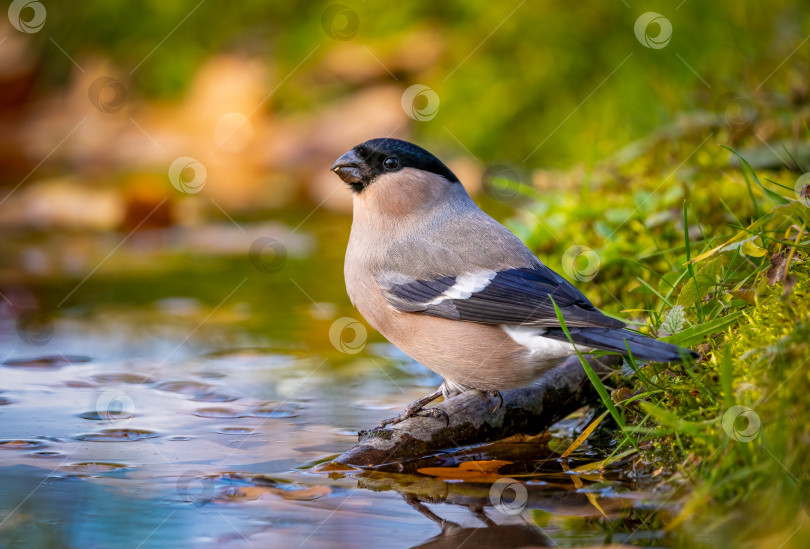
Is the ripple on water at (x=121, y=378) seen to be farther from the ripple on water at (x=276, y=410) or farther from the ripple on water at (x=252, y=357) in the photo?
the ripple on water at (x=276, y=410)

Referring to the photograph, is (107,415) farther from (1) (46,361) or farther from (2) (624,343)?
(2) (624,343)

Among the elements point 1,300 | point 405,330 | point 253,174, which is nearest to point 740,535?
point 405,330

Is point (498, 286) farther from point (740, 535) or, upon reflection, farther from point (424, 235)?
point (740, 535)

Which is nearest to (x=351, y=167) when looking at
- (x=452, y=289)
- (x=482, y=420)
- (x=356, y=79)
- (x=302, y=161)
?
(x=452, y=289)

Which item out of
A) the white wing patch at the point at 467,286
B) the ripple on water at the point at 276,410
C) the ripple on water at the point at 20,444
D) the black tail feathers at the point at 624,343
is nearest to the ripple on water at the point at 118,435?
→ the ripple on water at the point at 20,444

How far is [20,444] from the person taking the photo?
3.38 meters

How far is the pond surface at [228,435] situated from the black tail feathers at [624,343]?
0.46 metres

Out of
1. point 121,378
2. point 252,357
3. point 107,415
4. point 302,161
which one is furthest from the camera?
point 302,161

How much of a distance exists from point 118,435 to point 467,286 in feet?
5.18

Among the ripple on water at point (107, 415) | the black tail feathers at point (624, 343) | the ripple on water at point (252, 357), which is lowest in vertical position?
the black tail feathers at point (624, 343)

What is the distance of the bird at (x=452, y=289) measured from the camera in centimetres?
330

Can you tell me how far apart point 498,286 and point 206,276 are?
3817mm

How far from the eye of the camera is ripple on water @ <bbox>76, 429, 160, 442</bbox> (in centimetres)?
349

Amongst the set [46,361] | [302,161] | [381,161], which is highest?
[302,161]
